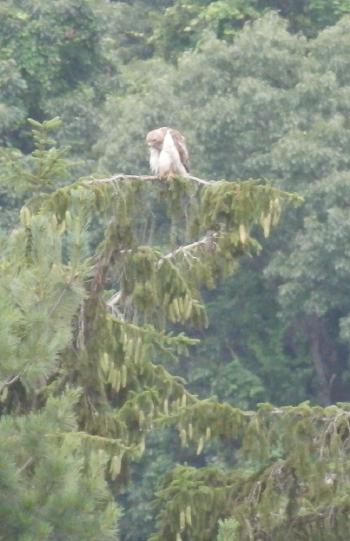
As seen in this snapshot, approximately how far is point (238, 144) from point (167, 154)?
437 inches

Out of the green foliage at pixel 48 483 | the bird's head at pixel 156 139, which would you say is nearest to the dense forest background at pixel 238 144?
the bird's head at pixel 156 139

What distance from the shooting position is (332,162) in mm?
19656

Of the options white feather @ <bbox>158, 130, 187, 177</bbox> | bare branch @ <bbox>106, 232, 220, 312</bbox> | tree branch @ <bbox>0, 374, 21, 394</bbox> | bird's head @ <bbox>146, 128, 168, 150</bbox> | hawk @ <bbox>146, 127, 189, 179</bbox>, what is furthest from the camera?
bird's head @ <bbox>146, 128, 168, 150</bbox>

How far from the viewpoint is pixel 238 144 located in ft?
67.1

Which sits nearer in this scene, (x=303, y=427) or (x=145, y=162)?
(x=303, y=427)

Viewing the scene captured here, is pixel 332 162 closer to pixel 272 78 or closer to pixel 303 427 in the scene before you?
pixel 272 78

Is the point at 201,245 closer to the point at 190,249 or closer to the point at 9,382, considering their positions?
the point at 190,249

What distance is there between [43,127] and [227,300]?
47.6 ft

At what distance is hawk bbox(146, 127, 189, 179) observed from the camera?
29.9ft

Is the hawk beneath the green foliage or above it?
Result: above

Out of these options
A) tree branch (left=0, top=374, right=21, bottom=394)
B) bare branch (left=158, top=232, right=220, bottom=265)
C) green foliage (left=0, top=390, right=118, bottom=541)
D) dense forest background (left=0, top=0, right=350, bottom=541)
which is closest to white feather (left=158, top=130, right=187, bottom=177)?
bare branch (left=158, top=232, right=220, bottom=265)

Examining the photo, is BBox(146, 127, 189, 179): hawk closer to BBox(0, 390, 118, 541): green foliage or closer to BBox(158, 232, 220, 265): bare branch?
BBox(158, 232, 220, 265): bare branch

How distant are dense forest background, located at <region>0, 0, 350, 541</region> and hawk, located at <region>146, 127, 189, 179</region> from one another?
883cm

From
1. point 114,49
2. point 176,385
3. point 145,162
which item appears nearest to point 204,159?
point 145,162
